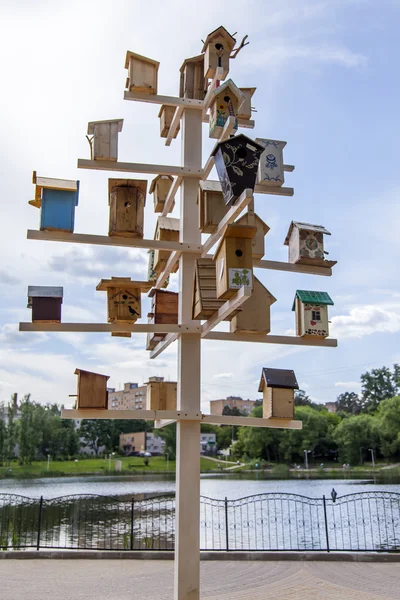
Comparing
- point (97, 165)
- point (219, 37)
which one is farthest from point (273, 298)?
point (219, 37)

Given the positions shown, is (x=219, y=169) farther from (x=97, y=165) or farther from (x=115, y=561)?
(x=115, y=561)

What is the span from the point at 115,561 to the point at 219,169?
5.92m

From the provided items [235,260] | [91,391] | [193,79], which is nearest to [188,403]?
[91,391]

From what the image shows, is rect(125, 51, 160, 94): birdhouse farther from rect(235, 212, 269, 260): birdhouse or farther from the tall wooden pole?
rect(235, 212, 269, 260): birdhouse

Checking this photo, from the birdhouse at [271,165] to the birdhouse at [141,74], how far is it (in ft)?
3.97

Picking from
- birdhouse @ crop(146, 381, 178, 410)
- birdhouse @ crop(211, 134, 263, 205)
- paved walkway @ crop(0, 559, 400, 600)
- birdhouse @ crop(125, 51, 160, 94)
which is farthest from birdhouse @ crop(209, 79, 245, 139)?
paved walkway @ crop(0, 559, 400, 600)

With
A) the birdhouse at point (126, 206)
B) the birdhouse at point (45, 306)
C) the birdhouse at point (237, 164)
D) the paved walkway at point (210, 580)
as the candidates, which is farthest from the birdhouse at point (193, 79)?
the paved walkway at point (210, 580)

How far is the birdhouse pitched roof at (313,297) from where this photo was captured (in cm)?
539

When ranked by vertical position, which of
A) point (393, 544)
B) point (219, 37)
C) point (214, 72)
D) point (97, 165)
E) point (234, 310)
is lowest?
point (393, 544)

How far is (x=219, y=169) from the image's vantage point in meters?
4.34

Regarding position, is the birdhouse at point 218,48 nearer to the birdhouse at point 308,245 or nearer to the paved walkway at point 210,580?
the birdhouse at point 308,245

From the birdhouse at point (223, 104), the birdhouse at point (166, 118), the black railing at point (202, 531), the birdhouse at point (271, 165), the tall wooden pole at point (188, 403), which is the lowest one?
the black railing at point (202, 531)

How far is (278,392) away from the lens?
5.22 m

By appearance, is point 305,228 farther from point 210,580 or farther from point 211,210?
point 210,580
